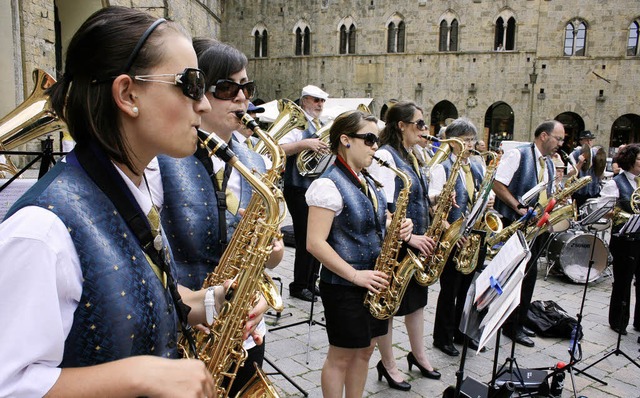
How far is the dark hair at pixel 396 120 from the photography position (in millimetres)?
4375

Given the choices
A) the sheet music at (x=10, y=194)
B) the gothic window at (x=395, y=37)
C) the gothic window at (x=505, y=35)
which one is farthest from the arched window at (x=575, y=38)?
the sheet music at (x=10, y=194)

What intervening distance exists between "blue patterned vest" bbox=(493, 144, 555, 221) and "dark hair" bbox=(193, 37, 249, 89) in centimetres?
430

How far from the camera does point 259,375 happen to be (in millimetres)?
2127

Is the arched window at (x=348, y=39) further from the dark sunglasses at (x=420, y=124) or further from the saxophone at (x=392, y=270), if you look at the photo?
the saxophone at (x=392, y=270)

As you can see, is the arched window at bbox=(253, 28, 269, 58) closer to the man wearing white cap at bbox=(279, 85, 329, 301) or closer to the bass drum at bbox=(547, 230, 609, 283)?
the man wearing white cap at bbox=(279, 85, 329, 301)

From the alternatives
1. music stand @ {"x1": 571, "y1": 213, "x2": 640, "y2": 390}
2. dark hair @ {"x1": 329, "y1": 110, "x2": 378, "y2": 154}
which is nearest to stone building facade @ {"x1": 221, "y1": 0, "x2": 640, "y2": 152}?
music stand @ {"x1": 571, "y1": 213, "x2": 640, "y2": 390}

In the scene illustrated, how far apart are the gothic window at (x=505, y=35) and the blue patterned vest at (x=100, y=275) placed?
31.4 meters

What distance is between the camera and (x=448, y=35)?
96.8 ft

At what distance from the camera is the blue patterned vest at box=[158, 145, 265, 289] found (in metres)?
2.17

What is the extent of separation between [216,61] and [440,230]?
3232mm

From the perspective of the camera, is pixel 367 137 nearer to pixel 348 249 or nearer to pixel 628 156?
pixel 348 249

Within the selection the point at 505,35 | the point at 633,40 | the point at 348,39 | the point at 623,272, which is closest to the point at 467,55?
the point at 505,35

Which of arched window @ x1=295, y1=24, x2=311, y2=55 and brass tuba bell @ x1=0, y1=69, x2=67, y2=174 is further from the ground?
arched window @ x1=295, y1=24, x2=311, y2=55

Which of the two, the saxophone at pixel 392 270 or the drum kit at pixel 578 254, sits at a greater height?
the saxophone at pixel 392 270
